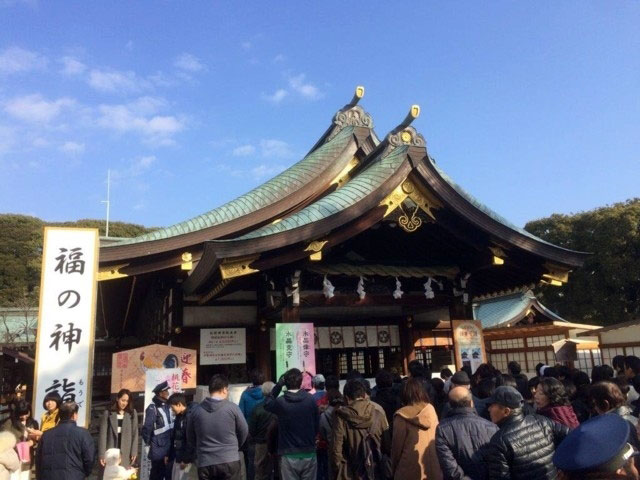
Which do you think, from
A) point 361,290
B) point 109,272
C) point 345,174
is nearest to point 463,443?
point 361,290

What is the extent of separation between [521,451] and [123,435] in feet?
16.8

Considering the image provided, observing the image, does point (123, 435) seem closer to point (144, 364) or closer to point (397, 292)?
point (144, 364)

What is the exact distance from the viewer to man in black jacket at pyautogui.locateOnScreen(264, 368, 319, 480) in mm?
4898

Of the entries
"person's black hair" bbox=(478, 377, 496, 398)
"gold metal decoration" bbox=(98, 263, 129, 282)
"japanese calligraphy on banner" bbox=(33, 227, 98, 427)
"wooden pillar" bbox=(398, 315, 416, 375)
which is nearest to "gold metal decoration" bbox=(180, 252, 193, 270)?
"gold metal decoration" bbox=(98, 263, 129, 282)

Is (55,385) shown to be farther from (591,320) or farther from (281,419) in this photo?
(591,320)

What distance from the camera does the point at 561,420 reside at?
12.6 feet

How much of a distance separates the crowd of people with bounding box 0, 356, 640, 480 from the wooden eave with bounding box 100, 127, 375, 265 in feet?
9.72

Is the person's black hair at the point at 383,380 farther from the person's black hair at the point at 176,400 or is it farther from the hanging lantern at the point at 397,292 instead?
the hanging lantern at the point at 397,292

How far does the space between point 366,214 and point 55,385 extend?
5.46 metres

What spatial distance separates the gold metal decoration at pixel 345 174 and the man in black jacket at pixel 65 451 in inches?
334

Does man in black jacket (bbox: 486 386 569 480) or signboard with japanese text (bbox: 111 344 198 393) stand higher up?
signboard with japanese text (bbox: 111 344 198 393)

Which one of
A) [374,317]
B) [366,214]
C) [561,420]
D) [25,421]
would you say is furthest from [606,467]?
[374,317]

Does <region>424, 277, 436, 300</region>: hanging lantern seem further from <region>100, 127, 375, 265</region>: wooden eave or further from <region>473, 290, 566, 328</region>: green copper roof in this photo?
<region>473, 290, 566, 328</region>: green copper roof

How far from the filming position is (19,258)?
4175 centimetres
